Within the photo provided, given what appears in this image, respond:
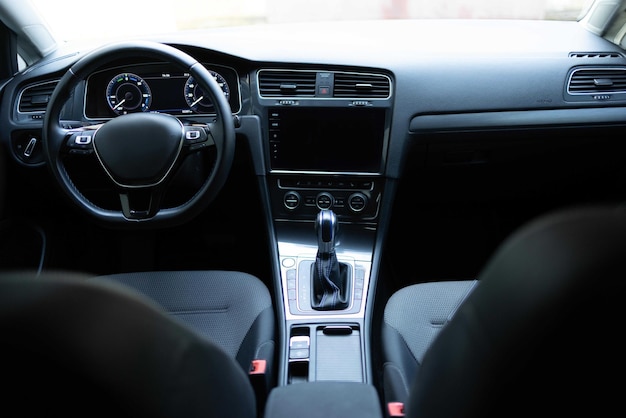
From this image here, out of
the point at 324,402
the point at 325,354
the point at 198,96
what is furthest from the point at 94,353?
the point at 198,96

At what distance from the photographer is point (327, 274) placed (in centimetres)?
165

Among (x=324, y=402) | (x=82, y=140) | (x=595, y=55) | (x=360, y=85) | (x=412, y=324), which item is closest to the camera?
(x=324, y=402)

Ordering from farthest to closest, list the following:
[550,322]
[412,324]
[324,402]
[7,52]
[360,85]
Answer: [7,52] → [360,85] → [412,324] → [324,402] → [550,322]

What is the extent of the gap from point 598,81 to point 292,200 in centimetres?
116

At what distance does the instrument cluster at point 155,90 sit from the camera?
5.88 ft

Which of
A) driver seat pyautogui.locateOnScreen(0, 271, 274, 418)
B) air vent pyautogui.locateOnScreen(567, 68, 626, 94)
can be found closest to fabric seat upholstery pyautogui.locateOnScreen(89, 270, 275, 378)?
driver seat pyautogui.locateOnScreen(0, 271, 274, 418)

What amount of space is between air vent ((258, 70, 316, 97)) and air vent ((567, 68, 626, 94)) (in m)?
0.91

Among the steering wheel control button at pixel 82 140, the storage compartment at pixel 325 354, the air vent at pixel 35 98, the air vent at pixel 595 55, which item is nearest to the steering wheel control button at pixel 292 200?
the storage compartment at pixel 325 354

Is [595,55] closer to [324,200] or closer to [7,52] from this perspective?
[324,200]

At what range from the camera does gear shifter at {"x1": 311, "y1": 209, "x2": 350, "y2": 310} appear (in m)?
1.62

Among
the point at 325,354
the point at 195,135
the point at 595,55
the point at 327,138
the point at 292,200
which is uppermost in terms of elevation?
the point at 595,55

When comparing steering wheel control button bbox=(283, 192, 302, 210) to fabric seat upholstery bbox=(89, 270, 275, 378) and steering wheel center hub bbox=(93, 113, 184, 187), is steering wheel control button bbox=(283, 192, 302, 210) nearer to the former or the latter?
fabric seat upholstery bbox=(89, 270, 275, 378)

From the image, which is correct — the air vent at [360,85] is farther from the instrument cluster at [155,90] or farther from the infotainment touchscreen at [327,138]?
the instrument cluster at [155,90]

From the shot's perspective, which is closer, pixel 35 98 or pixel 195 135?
pixel 195 135
